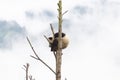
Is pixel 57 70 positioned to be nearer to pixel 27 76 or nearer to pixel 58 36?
pixel 58 36

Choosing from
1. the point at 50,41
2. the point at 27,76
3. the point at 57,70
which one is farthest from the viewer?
the point at 27,76

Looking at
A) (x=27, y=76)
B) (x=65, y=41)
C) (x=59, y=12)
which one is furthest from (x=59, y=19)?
(x=27, y=76)

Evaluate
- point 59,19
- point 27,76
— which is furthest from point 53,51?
point 27,76

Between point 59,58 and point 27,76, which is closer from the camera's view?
point 59,58

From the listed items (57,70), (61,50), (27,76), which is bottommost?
(57,70)

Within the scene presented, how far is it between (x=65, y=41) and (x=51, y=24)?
656mm

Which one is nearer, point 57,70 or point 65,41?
point 57,70

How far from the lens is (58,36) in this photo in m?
9.54

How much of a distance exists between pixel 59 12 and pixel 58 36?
70 cm

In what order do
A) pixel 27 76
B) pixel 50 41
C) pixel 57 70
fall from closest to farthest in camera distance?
pixel 57 70, pixel 50 41, pixel 27 76

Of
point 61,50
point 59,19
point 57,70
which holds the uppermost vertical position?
point 59,19

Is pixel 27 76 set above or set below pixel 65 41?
above

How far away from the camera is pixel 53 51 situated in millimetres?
9508

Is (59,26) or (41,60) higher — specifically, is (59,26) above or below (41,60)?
above
